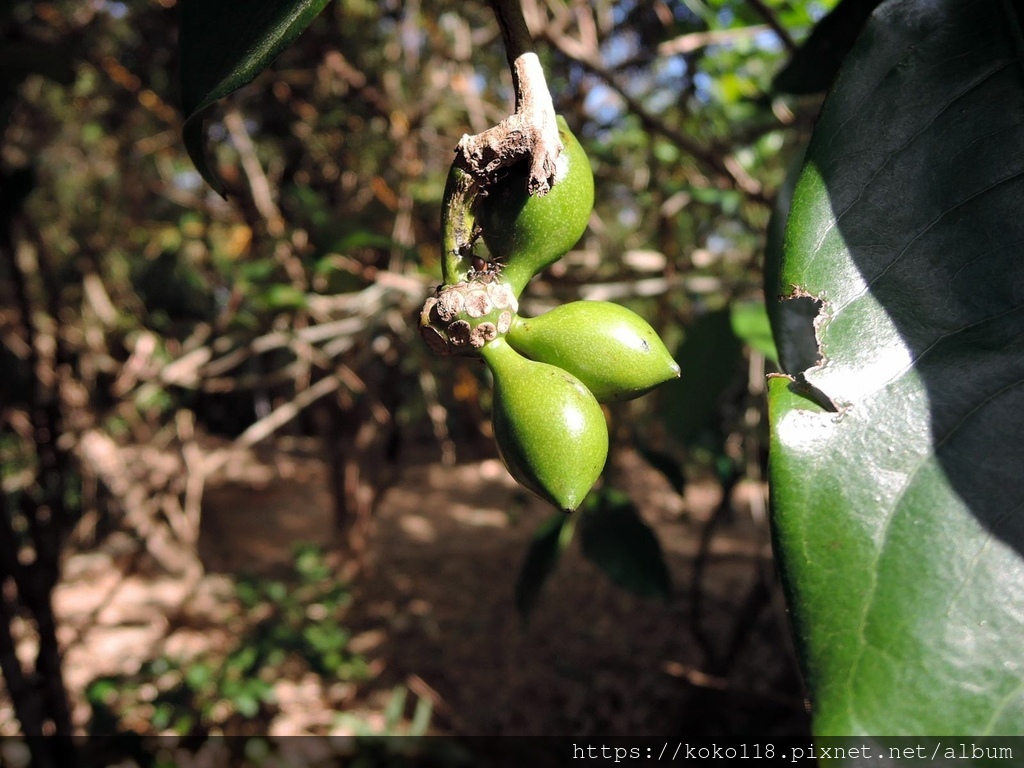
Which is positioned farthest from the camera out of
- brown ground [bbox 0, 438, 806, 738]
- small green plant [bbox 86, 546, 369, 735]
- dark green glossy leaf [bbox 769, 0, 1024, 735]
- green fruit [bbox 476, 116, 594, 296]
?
brown ground [bbox 0, 438, 806, 738]

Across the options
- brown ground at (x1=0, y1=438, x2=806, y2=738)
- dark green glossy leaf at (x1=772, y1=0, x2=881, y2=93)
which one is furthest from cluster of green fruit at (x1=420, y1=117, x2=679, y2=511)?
brown ground at (x1=0, y1=438, x2=806, y2=738)

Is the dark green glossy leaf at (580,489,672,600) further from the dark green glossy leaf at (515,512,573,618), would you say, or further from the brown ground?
the brown ground

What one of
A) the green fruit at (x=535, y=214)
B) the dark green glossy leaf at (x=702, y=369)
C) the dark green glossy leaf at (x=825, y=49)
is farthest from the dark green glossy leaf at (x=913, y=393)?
the dark green glossy leaf at (x=702, y=369)

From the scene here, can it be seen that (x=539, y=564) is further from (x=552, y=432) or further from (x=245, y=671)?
(x=245, y=671)

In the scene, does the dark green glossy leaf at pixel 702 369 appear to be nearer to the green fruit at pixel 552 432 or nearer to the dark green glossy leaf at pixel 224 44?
the green fruit at pixel 552 432

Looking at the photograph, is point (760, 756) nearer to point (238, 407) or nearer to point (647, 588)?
point (647, 588)

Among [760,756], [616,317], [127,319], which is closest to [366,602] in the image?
[127,319]
